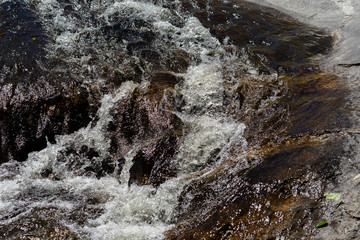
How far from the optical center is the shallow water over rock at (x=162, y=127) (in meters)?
3.39

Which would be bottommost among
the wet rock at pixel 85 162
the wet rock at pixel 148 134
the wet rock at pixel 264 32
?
the wet rock at pixel 85 162

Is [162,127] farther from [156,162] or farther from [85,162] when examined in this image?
[85,162]

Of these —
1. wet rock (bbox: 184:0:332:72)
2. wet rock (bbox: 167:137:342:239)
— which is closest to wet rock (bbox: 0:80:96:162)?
wet rock (bbox: 167:137:342:239)

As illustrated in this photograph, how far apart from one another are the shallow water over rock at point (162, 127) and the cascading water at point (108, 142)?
0.07 feet

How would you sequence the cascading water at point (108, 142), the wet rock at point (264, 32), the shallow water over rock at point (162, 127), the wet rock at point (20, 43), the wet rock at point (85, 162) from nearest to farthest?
the shallow water over rock at point (162, 127)
the cascading water at point (108, 142)
the wet rock at point (85, 162)
the wet rock at point (20, 43)
the wet rock at point (264, 32)

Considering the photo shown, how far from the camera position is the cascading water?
3723 millimetres

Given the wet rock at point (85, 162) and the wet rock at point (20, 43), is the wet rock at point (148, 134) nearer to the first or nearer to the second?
the wet rock at point (85, 162)

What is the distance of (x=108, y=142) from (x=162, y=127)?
84 centimetres

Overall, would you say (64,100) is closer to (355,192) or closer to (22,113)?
(22,113)

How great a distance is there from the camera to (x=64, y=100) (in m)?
4.97

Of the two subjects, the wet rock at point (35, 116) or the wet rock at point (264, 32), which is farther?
the wet rock at point (264, 32)

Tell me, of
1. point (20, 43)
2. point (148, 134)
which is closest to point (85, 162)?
point (148, 134)

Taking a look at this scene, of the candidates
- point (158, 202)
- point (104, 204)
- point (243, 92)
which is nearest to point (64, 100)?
point (104, 204)

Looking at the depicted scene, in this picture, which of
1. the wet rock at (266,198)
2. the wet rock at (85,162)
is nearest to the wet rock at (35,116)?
the wet rock at (85,162)
